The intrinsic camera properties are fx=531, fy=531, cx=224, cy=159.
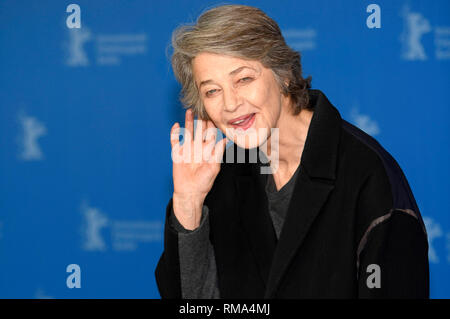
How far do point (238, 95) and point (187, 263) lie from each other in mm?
447

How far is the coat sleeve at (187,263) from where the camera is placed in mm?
1341

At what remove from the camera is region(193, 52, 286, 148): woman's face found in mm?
1252

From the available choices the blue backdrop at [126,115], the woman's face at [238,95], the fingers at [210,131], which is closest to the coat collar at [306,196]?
the woman's face at [238,95]

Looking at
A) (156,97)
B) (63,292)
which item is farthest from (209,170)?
(63,292)

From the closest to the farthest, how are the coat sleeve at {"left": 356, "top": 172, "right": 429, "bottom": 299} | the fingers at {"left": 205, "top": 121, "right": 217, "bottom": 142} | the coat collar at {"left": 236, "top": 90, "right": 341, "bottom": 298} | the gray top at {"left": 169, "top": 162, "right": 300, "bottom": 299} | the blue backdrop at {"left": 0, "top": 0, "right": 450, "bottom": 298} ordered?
the coat sleeve at {"left": 356, "top": 172, "right": 429, "bottom": 299} < the coat collar at {"left": 236, "top": 90, "right": 341, "bottom": 298} < the gray top at {"left": 169, "top": 162, "right": 300, "bottom": 299} < the fingers at {"left": 205, "top": 121, "right": 217, "bottom": 142} < the blue backdrop at {"left": 0, "top": 0, "right": 450, "bottom": 298}

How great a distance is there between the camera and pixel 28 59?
199 centimetres

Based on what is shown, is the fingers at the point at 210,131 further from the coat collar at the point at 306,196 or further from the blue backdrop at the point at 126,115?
the blue backdrop at the point at 126,115

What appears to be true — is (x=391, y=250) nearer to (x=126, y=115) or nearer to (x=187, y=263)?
(x=187, y=263)

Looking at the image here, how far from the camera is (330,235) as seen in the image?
123 centimetres

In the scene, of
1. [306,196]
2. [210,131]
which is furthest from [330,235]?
[210,131]

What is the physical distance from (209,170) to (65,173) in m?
0.81

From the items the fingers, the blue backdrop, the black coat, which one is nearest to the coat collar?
the black coat

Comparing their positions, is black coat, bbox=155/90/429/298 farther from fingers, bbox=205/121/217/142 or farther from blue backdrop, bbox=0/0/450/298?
blue backdrop, bbox=0/0/450/298
